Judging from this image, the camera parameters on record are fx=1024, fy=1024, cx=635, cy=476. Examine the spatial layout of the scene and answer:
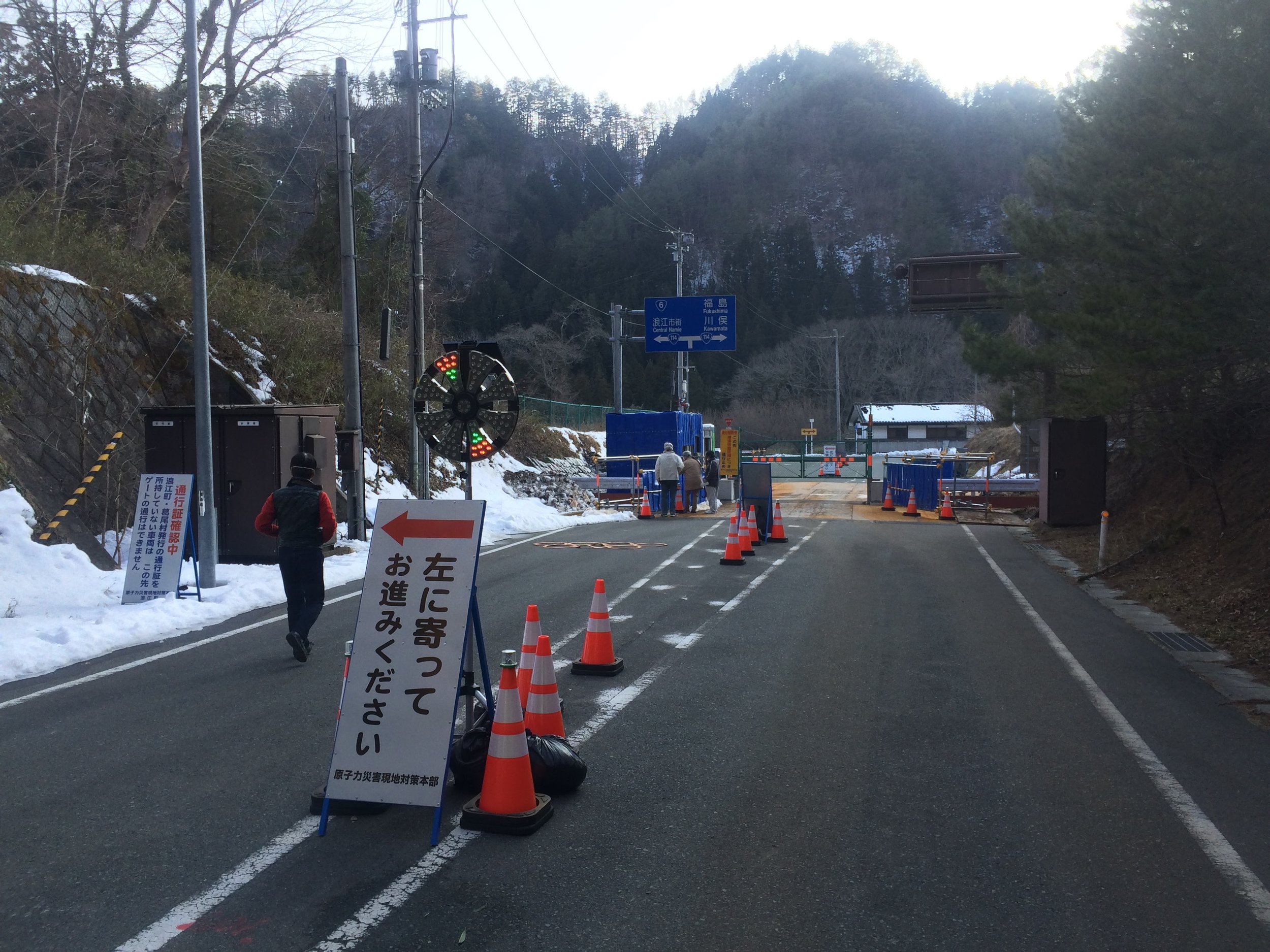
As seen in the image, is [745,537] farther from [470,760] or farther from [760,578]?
[470,760]

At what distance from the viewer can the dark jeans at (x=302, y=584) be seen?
348 inches

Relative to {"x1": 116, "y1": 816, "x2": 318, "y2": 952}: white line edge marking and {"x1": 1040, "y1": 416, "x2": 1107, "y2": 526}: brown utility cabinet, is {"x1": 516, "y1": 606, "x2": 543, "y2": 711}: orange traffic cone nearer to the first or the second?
{"x1": 116, "y1": 816, "x2": 318, "y2": 952}: white line edge marking

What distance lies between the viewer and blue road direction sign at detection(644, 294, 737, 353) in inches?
1326

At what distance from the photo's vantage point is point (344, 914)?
416cm

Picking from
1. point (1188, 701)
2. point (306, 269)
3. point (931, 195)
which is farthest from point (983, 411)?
point (1188, 701)

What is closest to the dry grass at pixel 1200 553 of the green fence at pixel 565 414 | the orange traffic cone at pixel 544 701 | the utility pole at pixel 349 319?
the orange traffic cone at pixel 544 701

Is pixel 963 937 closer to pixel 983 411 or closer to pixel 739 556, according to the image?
pixel 739 556

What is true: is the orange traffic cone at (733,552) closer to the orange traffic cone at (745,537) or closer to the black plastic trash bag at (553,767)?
the orange traffic cone at (745,537)

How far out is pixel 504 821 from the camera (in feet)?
16.5

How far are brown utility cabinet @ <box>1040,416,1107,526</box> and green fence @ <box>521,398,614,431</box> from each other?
20453mm

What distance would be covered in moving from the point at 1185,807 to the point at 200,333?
12088 millimetres

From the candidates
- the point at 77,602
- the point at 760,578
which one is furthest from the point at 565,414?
the point at 77,602

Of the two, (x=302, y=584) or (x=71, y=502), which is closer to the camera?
(x=302, y=584)

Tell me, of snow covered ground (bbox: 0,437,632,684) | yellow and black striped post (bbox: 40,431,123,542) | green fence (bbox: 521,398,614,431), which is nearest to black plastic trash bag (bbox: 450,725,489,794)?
snow covered ground (bbox: 0,437,632,684)
